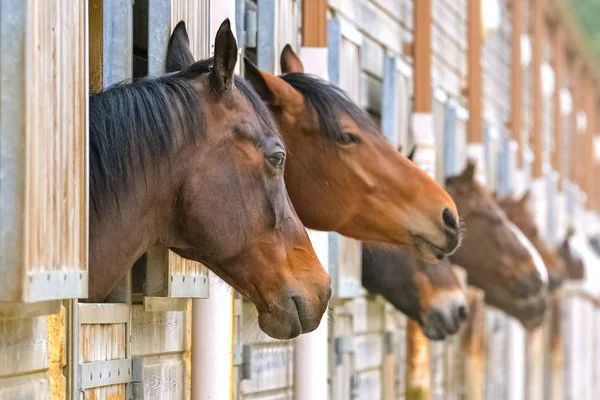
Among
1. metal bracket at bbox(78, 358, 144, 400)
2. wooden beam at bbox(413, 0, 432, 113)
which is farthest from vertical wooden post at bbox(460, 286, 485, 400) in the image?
metal bracket at bbox(78, 358, 144, 400)

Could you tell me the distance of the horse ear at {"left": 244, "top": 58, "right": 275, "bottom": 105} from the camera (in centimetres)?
471

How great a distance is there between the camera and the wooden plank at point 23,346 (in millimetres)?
3096

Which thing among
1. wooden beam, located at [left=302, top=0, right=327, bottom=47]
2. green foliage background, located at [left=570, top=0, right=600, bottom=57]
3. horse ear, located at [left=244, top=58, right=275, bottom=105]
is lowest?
horse ear, located at [left=244, top=58, right=275, bottom=105]

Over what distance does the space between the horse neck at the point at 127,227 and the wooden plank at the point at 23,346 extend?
338 millimetres

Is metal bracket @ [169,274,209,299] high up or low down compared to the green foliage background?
down

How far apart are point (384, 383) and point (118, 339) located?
440 centimetres

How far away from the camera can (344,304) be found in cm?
687

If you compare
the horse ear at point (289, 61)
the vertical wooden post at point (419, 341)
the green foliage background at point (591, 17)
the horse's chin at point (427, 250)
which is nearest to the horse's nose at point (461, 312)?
the vertical wooden post at point (419, 341)

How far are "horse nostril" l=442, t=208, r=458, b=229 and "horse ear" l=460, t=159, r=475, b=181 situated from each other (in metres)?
3.05

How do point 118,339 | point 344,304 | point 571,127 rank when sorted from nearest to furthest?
point 118,339 < point 344,304 < point 571,127

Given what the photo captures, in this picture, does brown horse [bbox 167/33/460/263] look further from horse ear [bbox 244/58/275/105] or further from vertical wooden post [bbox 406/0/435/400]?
vertical wooden post [bbox 406/0/435/400]

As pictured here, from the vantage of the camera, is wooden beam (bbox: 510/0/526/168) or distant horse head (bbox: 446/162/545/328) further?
wooden beam (bbox: 510/0/526/168)

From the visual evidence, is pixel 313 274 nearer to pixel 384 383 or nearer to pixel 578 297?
pixel 384 383

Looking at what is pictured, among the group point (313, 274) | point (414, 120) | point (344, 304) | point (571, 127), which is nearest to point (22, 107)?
point (313, 274)
